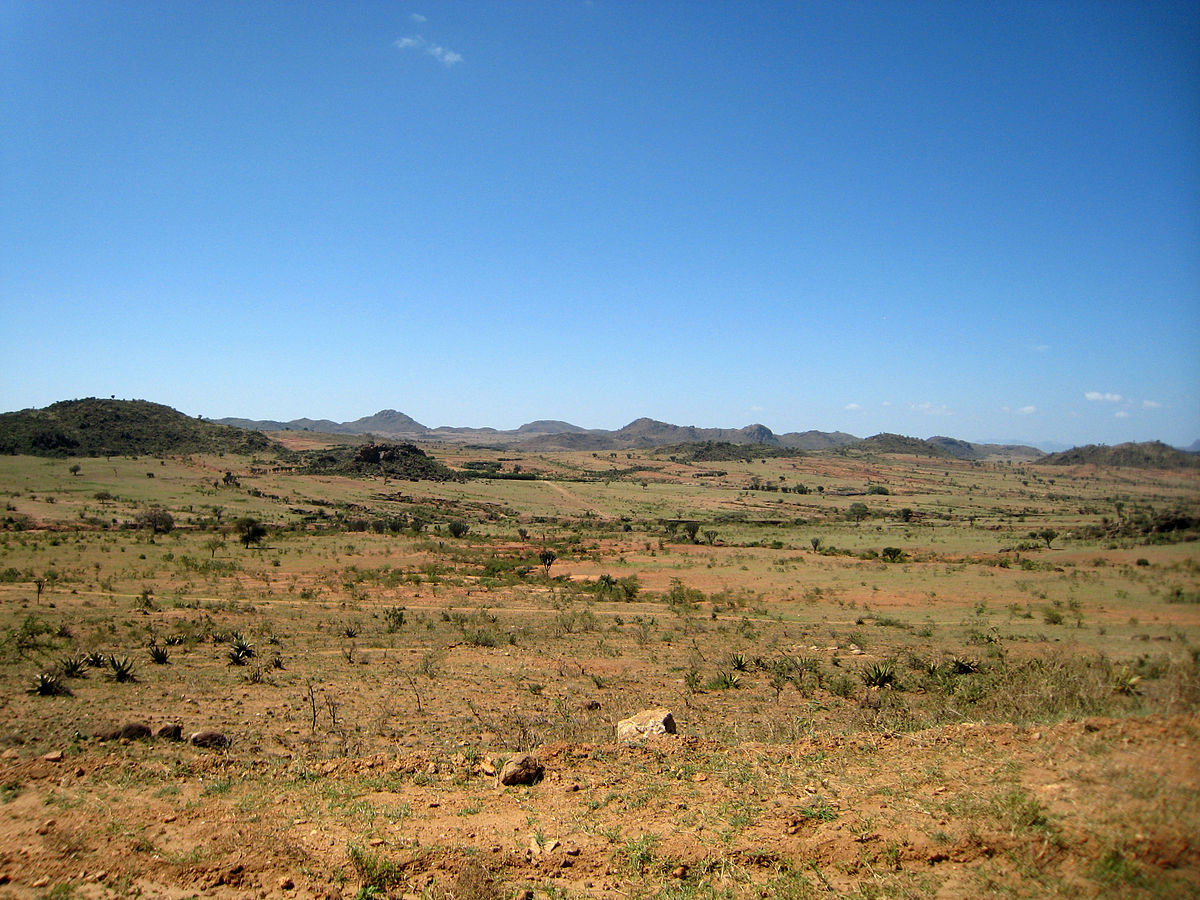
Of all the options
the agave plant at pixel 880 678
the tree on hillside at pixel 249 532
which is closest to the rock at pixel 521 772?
the agave plant at pixel 880 678

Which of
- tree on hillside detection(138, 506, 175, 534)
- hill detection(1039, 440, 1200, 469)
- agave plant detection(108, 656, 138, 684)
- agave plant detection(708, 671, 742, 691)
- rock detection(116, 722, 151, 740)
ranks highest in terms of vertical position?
hill detection(1039, 440, 1200, 469)

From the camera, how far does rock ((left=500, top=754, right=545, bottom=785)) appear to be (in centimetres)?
761

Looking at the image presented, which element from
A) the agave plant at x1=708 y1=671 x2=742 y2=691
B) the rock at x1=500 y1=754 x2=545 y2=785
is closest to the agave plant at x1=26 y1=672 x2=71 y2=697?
the rock at x1=500 y1=754 x2=545 y2=785

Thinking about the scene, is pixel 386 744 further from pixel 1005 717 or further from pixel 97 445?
pixel 97 445

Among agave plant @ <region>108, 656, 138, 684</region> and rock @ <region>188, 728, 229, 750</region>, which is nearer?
rock @ <region>188, 728, 229, 750</region>

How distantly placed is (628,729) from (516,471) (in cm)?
10896

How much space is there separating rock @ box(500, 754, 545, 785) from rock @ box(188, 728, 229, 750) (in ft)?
15.3

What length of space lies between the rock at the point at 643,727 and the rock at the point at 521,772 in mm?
1922

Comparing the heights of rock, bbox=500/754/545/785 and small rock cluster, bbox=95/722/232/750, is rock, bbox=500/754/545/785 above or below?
above

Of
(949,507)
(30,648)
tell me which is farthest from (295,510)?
(949,507)

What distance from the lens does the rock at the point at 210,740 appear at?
9.18 metres

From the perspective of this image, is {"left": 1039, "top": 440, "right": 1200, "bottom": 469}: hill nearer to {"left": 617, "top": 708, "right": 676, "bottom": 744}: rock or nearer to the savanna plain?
the savanna plain

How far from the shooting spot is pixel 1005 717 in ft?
32.3

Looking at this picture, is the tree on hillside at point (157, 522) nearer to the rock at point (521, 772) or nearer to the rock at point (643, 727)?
the rock at point (643, 727)
